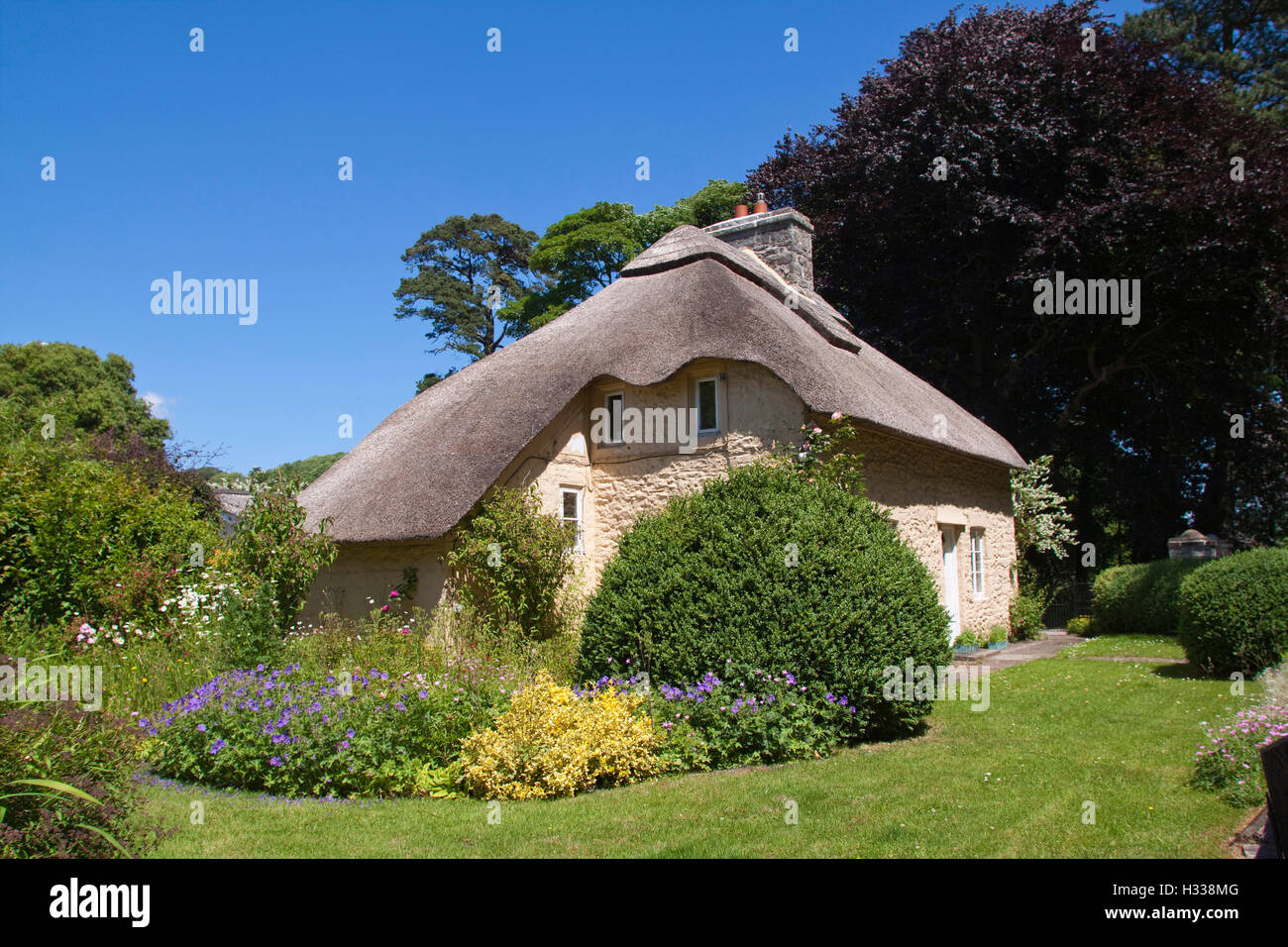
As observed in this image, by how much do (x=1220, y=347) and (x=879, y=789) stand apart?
19.5 meters

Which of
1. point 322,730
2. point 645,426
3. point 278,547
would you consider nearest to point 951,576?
point 645,426

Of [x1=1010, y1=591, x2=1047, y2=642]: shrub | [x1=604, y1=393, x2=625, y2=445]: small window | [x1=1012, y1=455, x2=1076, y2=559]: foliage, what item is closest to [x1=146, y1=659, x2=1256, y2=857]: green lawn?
[x1=604, y1=393, x2=625, y2=445]: small window

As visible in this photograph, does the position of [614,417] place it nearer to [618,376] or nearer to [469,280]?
[618,376]

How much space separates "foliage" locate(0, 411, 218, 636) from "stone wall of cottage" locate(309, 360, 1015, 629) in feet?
7.78

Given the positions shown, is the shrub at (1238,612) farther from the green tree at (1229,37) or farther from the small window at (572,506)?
the green tree at (1229,37)

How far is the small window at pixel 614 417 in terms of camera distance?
12648 millimetres

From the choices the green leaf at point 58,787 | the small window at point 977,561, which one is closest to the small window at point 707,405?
the small window at point 977,561

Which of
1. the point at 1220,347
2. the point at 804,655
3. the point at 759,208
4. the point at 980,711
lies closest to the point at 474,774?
the point at 804,655

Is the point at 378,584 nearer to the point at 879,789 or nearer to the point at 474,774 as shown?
the point at 474,774

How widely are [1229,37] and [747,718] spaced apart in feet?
97.6

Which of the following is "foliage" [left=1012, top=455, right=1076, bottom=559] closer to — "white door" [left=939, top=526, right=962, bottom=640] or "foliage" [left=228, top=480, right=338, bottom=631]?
"white door" [left=939, top=526, right=962, bottom=640]

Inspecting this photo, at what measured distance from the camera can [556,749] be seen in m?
6.54

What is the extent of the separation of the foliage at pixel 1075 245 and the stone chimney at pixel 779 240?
644 cm

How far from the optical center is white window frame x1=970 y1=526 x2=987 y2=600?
15547 millimetres
